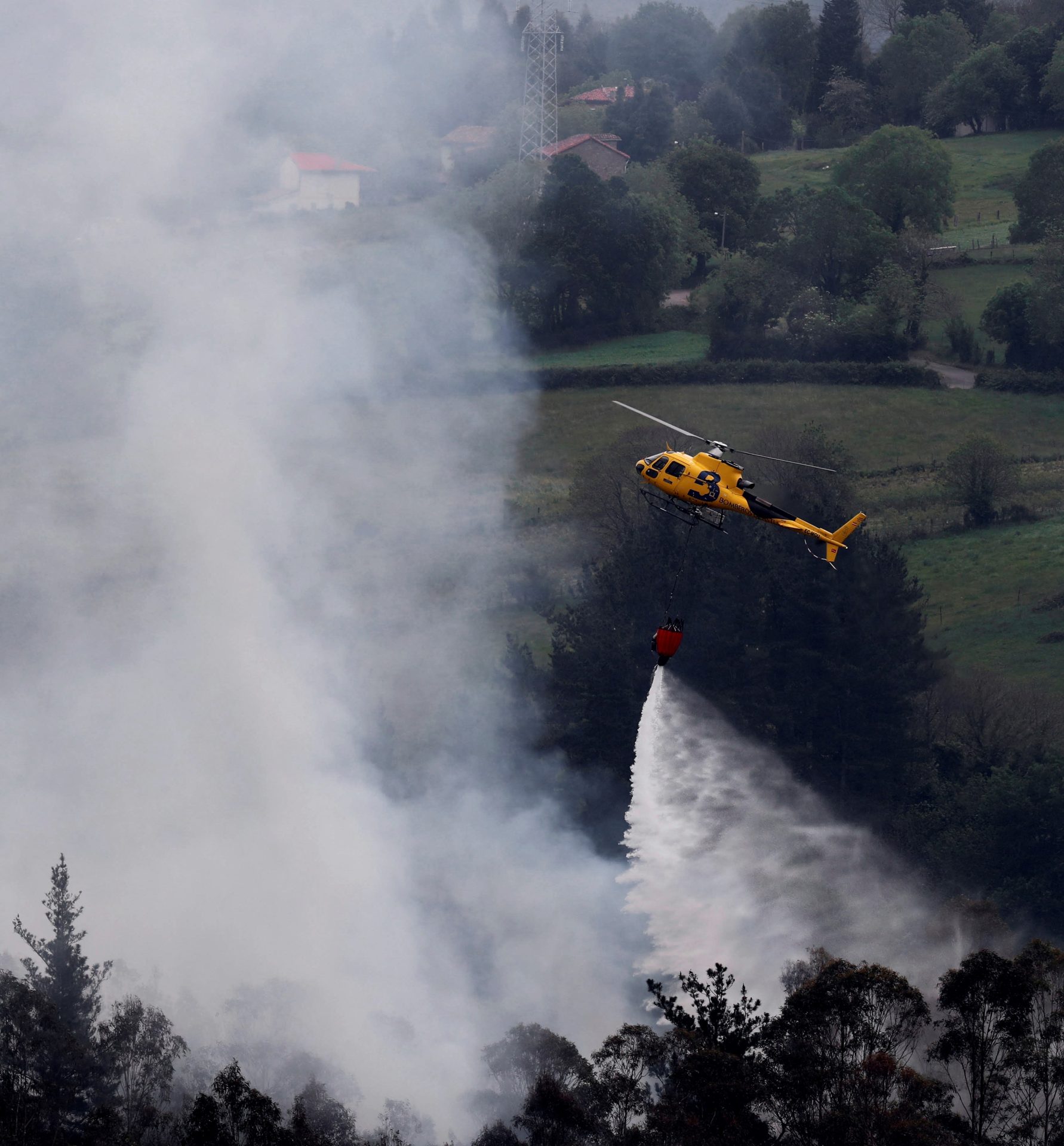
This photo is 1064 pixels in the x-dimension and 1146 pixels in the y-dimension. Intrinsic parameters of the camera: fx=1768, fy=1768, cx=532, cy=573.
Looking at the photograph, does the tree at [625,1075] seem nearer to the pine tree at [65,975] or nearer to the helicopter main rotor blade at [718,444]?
the helicopter main rotor blade at [718,444]

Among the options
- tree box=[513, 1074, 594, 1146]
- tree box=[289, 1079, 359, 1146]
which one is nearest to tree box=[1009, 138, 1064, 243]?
tree box=[289, 1079, 359, 1146]

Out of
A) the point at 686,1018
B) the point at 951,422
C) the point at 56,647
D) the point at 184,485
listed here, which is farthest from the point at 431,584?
the point at 686,1018

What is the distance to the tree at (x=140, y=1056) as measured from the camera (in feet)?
176

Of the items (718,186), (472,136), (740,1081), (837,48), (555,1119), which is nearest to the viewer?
(740,1081)

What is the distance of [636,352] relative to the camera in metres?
98.9

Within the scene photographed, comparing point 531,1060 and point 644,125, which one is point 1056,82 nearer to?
point 644,125

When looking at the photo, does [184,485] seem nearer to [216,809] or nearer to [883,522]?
[216,809]

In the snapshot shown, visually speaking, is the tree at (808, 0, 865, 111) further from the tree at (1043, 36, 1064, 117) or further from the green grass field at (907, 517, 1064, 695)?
the green grass field at (907, 517, 1064, 695)

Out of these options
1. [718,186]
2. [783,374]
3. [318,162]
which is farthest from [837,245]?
[318,162]

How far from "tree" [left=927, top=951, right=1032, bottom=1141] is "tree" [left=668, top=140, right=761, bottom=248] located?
7819 cm

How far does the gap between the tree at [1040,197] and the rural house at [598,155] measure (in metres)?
28.4

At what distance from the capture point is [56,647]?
8400 centimetres

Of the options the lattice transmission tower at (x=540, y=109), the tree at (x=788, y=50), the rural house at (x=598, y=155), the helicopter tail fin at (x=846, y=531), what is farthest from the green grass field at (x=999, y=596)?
the tree at (x=788, y=50)

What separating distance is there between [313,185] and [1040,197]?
5222cm
